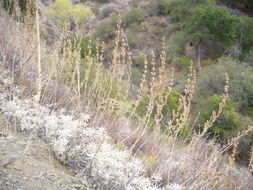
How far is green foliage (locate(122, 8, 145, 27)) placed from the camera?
28328 mm

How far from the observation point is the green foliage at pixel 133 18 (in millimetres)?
28328

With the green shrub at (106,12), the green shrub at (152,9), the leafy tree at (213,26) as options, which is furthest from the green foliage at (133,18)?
the leafy tree at (213,26)

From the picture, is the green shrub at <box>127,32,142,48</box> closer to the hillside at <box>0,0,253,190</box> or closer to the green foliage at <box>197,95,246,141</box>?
the green foliage at <box>197,95,246,141</box>

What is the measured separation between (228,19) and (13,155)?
21592 mm

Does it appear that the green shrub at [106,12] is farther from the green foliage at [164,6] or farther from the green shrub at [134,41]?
the green shrub at [134,41]

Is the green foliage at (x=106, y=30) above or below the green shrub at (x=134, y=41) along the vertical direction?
above

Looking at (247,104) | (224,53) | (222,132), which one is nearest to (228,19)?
(224,53)

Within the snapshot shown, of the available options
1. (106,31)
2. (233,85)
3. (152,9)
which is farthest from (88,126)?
(152,9)

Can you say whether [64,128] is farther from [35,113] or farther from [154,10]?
[154,10]

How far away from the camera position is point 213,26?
21.7 metres

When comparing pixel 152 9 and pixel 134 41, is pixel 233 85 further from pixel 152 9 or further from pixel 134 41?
pixel 152 9

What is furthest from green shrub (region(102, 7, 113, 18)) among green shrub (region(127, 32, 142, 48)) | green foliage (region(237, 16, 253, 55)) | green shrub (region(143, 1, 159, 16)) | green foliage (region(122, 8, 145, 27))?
green foliage (region(237, 16, 253, 55))

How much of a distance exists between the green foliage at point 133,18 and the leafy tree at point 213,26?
6.88 metres

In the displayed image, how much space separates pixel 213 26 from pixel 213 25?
0.11 m
